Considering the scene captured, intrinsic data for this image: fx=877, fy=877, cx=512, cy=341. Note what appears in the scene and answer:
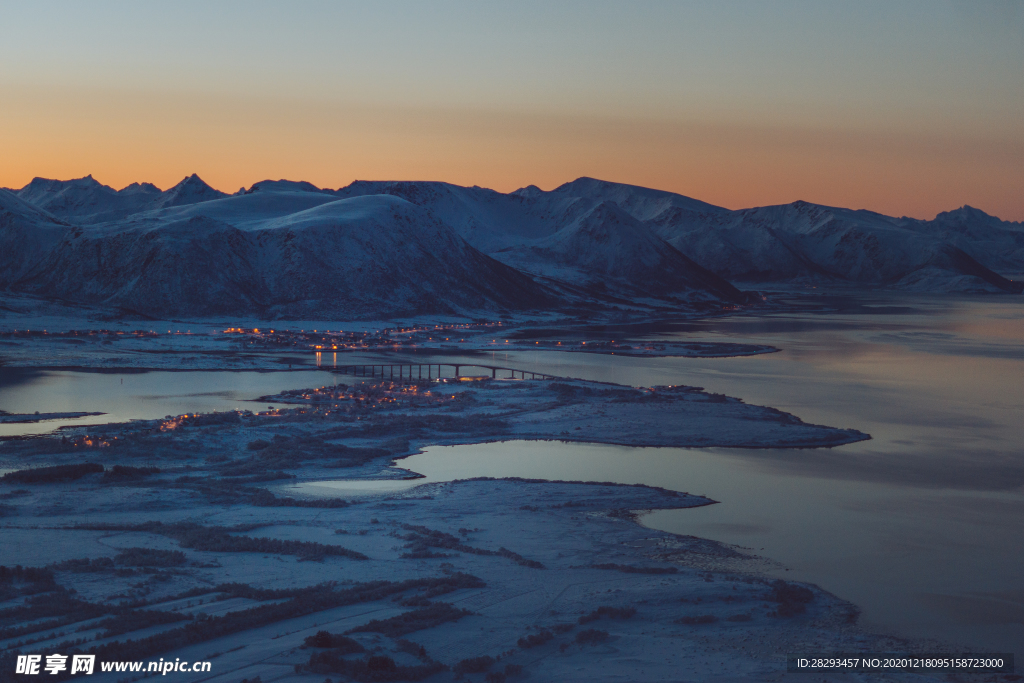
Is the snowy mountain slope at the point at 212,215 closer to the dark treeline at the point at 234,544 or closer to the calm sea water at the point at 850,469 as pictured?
the calm sea water at the point at 850,469

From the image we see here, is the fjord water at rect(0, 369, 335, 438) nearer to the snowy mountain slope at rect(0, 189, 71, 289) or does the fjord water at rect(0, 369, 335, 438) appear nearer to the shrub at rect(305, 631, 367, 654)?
the shrub at rect(305, 631, 367, 654)

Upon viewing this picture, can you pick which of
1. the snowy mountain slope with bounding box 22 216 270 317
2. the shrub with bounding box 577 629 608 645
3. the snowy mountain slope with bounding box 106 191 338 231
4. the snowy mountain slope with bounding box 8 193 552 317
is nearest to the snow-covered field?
the shrub with bounding box 577 629 608 645

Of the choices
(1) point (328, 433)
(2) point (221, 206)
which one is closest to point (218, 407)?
(1) point (328, 433)

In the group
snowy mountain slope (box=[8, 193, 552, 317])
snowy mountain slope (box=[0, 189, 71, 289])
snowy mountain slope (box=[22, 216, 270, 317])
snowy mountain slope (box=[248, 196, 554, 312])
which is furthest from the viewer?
snowy mountain slope (box=[0, 189, 71, 289])

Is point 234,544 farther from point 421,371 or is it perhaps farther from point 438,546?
point 421,371

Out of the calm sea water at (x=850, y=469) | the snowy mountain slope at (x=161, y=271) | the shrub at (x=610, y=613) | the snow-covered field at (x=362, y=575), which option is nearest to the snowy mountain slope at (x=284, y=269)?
the snowy mountain slope at (x=161, y=271)
